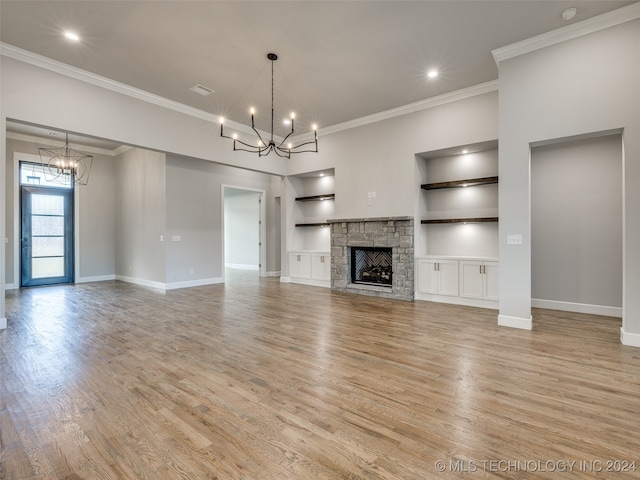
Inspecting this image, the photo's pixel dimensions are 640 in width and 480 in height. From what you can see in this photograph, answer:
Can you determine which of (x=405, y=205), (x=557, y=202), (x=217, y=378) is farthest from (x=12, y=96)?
(x=557, y=202)

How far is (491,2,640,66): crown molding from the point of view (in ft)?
11.2

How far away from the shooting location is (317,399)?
2320 mm

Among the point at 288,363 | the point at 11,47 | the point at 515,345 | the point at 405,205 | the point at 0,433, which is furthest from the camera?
the point at 405,205

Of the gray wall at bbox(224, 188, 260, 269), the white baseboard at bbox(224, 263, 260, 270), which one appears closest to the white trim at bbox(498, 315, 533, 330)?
the gray wall at bbox(224, 188, 260, 269)

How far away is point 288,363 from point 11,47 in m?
5.16

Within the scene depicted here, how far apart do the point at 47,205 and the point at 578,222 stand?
1114 cm

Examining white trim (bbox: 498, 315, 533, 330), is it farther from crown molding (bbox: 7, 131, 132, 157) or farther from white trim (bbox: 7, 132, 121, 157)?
white trim (bbox: 7, 132, 121, 157)

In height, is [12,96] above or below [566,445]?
above

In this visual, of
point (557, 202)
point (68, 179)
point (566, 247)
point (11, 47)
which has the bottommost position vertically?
point (566, 247)

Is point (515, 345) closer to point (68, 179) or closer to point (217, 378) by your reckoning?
point (217, 378)

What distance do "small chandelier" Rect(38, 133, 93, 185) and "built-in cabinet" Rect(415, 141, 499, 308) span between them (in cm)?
819

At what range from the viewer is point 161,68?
4.53 m

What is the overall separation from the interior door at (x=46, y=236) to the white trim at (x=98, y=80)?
15.3 feet

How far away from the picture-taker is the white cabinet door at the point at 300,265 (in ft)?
25.5
